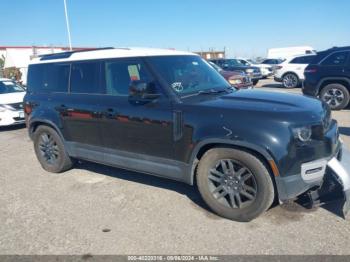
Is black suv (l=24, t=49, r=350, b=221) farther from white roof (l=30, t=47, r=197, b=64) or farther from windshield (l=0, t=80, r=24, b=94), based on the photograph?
windshield (l=0, t=80, r=24, b=94)

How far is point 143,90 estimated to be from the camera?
13.2 feet

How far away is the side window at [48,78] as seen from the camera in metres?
5.24

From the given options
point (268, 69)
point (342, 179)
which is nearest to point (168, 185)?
point (342, 179)

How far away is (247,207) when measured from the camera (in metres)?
3.66

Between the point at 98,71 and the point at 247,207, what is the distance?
2705 millimetres

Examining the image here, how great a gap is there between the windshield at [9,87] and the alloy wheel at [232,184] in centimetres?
921

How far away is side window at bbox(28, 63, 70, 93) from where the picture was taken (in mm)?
5242

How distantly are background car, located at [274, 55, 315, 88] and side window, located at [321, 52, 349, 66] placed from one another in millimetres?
6497

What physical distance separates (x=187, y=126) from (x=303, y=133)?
4.01ft

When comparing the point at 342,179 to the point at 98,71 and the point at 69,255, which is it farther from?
the point at 98,71

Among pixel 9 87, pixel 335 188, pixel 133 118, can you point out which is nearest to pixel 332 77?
pixel 335 188

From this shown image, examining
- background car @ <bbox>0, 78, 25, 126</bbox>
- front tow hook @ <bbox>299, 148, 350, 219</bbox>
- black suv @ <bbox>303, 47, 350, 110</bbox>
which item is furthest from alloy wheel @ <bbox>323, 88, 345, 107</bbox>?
background car @ <bbox>0, 78, 25, 126</bbox>

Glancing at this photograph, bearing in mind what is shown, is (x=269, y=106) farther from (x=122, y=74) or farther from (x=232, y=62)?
(x=232, y=62)

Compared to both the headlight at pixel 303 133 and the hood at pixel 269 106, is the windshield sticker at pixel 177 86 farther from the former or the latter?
the headlight at pixel 303 133
